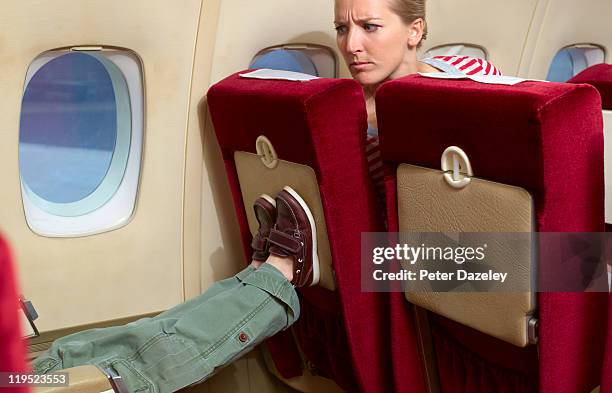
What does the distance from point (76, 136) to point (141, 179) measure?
35 cm

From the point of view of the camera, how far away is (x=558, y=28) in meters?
4.16

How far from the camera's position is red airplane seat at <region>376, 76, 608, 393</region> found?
173 centimetres

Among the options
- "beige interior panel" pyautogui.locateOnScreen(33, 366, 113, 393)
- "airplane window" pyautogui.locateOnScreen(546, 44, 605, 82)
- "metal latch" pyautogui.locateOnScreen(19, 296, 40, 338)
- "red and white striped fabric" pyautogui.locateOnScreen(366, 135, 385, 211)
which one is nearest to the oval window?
"metal latch" pyautogui.locateOnScreen(19, 296, 40, 338)

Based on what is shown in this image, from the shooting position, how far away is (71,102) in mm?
2900

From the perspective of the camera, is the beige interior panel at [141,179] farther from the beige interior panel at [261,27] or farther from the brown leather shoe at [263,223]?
the brown leather shoe at [263,223]

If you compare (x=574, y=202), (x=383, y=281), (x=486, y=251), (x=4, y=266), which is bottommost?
(x=383, y=281)

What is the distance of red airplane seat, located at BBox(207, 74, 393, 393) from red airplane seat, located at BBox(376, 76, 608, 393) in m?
0.12

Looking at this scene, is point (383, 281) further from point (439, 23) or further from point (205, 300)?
point (439, 23)

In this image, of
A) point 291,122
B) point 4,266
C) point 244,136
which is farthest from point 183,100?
point 4,266

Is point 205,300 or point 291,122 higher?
point 291,122

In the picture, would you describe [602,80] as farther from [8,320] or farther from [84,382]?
[8,320]

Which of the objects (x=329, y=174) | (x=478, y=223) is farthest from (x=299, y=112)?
(x=478, y=223)

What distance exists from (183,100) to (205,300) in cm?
87

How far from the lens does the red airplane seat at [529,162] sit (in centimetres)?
173
